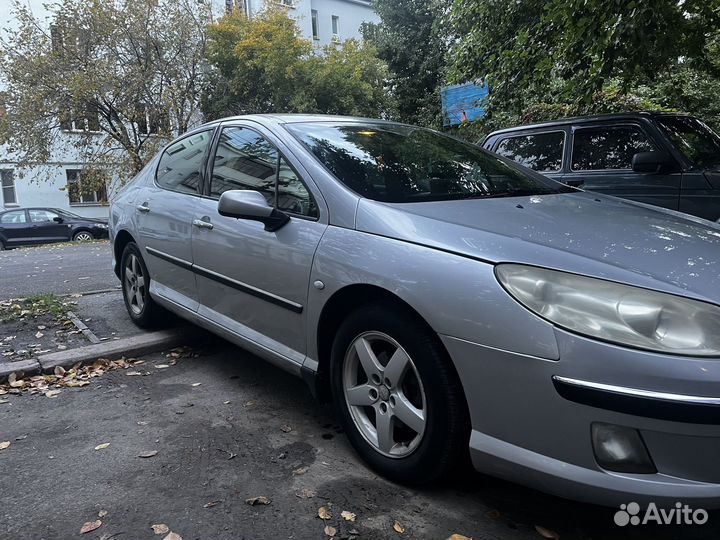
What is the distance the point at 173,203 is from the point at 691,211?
4.42m

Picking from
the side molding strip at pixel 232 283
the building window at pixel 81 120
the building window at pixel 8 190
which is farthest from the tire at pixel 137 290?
the building window at pixel 8 190

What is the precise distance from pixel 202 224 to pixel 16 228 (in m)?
16.3

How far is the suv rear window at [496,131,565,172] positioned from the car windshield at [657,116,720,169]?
3.28 feet

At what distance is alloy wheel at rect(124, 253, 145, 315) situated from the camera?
4.54m

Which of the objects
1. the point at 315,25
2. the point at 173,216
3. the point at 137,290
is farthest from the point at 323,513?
the point at 315,25

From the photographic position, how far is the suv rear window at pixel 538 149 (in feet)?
20.4

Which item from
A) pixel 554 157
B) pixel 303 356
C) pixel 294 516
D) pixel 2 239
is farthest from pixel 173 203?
pixel 2 239

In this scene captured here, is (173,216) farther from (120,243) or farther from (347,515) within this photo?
(347,515)

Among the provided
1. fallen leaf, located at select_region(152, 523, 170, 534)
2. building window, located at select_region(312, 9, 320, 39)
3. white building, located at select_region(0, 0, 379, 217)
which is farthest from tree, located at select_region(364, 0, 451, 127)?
fallen leaf, located at select_region(152, 523, 170, 534)

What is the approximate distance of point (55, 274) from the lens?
8203 mm

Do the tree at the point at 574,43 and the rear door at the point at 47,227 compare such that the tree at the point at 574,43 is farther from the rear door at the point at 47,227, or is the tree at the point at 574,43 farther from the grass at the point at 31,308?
the rear door at the point at 47,227

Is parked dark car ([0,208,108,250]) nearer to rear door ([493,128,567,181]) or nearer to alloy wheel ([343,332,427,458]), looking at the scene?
rear door ([493,128,567,181])

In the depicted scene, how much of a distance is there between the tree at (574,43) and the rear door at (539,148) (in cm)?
54

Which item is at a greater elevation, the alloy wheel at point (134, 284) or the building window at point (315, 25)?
the building window at point (315, 25)
